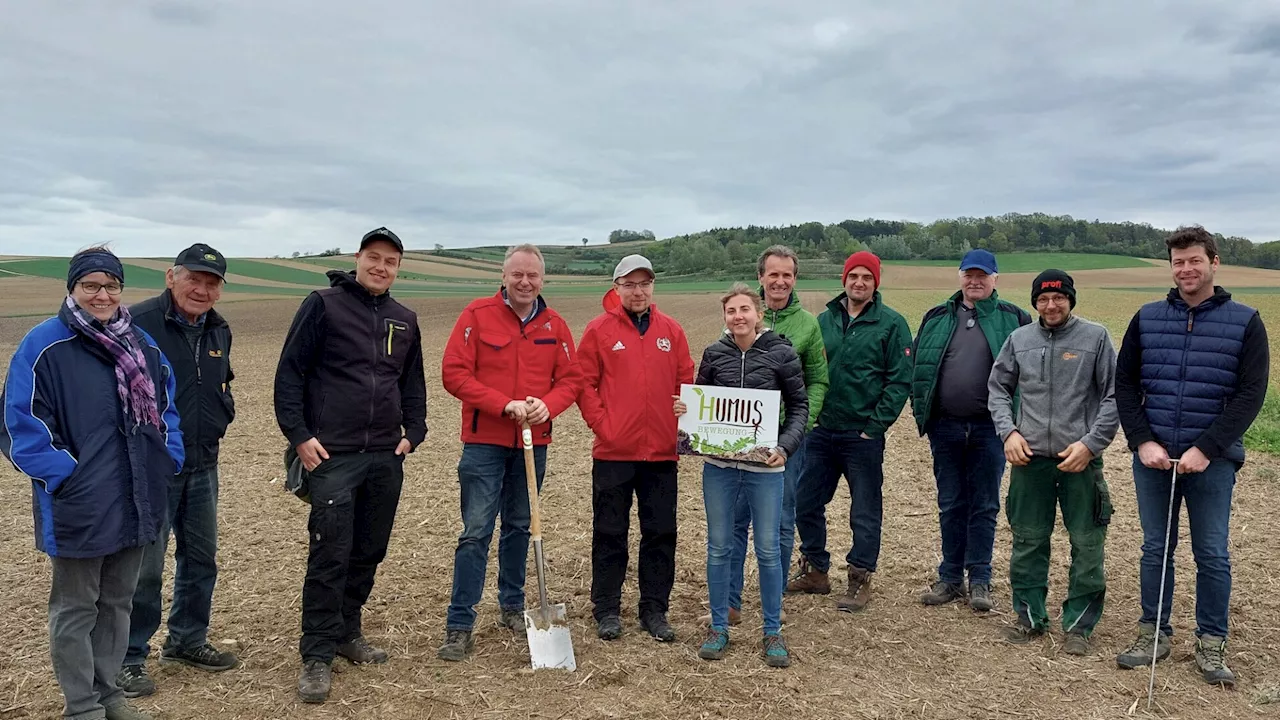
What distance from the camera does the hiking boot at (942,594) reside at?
588cm

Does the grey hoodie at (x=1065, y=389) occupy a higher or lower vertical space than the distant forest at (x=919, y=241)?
lower

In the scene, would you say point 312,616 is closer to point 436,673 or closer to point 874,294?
point 436,673

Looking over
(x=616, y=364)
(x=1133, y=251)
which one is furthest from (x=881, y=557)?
(x=1133, y=251)

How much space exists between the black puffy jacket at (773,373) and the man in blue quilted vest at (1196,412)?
1.95 m

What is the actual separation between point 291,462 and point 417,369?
0.90 metres

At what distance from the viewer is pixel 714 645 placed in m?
4.90

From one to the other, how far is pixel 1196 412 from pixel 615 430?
3.43 m

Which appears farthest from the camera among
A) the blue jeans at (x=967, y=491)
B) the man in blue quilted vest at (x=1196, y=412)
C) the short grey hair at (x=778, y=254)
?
the blue jeans at (x=967, y=491)

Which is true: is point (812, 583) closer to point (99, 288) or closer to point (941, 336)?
point (941, 336)

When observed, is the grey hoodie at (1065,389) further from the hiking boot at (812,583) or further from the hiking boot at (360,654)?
the hiking boot at (360,654)

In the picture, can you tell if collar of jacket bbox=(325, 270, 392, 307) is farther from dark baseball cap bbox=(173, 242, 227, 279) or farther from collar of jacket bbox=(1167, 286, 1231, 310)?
collar of jacket bbox=(1167, 286, 1231, 310)

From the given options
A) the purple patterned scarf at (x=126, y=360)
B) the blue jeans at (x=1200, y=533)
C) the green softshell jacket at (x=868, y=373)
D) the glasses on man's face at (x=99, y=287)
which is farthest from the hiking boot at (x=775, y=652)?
the glasses on man's face at (x=99, y=287)

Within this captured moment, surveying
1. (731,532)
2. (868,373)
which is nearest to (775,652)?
(731,532)

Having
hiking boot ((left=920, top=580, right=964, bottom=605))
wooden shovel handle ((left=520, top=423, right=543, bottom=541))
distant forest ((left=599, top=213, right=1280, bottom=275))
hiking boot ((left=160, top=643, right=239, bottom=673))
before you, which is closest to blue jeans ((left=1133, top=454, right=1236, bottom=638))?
hiking boot ((left=920, top=580, right=964, bottom=605))
